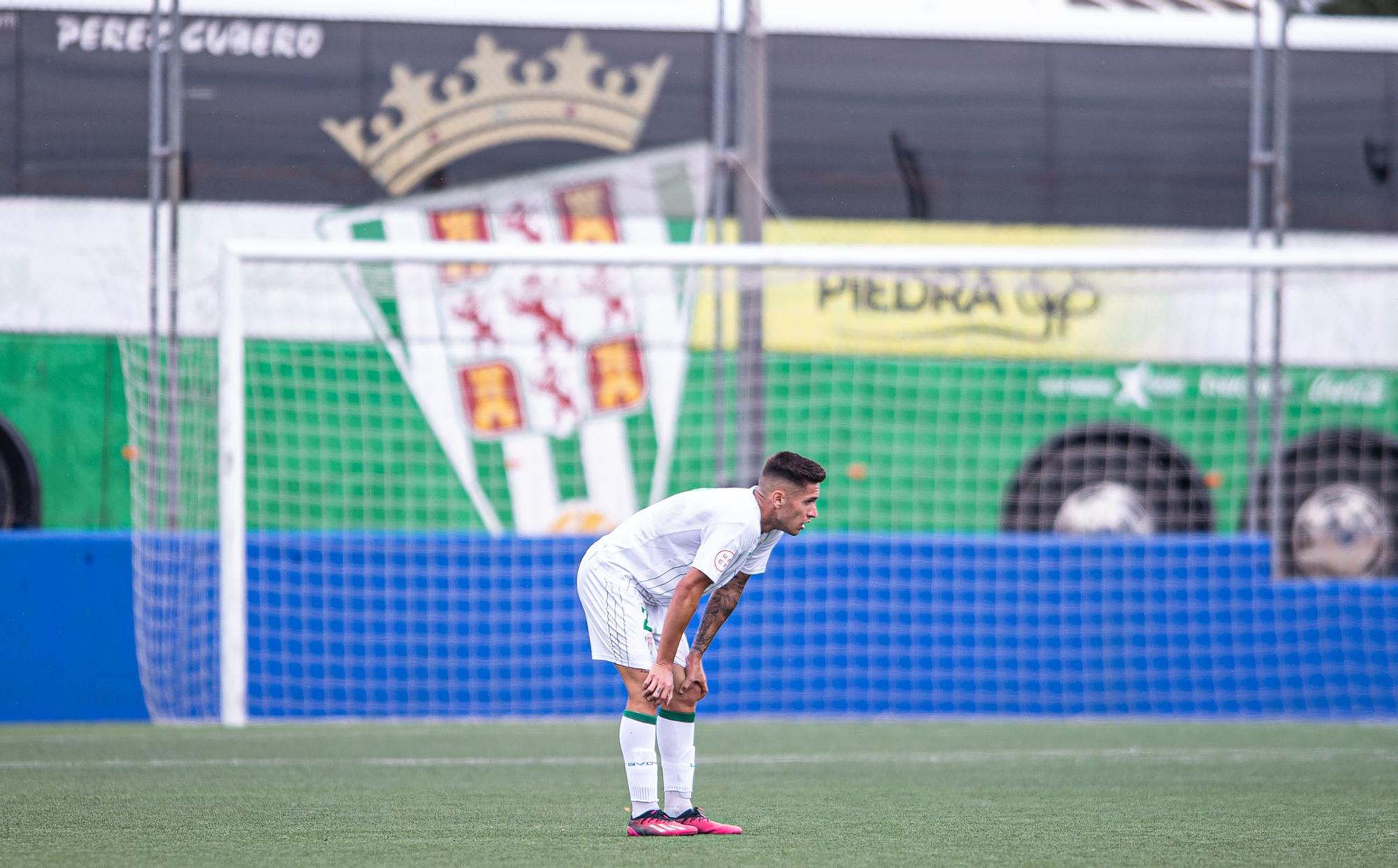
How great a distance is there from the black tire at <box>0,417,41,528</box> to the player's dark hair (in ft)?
26.9

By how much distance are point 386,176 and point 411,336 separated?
1.17 m

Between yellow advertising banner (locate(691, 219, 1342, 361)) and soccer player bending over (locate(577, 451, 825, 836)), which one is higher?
yellow advertising banner (locate(691, 219, 1342, 361))

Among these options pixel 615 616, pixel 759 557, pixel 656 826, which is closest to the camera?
pixel 656 826

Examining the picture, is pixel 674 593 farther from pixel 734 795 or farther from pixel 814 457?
pixel 814 457

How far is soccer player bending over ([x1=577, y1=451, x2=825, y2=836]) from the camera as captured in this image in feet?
17.6

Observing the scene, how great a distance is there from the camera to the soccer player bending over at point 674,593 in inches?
211

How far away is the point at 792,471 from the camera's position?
5422 mm

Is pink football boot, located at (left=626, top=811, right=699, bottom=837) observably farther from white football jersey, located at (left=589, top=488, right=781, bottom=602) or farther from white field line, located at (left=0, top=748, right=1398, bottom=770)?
white field line, located at (left=0, top=748, right=1398, bottom=770)

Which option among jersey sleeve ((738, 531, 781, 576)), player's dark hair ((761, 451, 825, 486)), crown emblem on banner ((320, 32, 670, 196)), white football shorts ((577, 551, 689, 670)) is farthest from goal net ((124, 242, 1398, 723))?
player's dark hair ((761, 451, 825, 486))

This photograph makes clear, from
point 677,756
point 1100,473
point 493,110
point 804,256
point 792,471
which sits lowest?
point 677,756

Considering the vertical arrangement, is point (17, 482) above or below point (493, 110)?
below

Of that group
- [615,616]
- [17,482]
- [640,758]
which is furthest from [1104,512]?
[640,758]

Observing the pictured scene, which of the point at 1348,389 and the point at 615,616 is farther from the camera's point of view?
the point at 1348,389

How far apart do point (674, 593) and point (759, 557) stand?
0.40 metres
